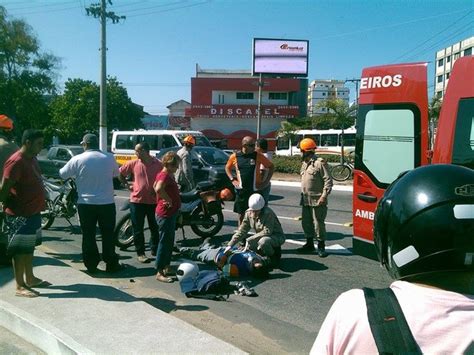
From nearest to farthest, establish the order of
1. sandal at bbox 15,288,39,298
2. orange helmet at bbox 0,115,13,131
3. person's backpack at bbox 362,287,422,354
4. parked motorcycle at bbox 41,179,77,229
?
person's backpack at bbox 362,287,422,354 → sandal at bbox 15,288,39,298 → orange helmet at bbox 0,115,13,131 → parked motorcycle at bbox 41,179,77,229

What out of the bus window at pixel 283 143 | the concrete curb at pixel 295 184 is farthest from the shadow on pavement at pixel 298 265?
the bus window at pixel 283 143

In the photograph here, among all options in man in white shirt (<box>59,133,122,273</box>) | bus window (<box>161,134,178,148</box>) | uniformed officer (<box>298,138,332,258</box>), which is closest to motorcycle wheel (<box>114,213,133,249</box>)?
man in white shirt (<box>59,133,122,273</box>)

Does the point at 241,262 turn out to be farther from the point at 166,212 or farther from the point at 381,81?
the point at 381,81

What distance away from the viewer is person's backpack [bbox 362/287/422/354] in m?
1.07

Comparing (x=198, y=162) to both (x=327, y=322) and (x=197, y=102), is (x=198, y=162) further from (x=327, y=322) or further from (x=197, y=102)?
(x=197, y=102)

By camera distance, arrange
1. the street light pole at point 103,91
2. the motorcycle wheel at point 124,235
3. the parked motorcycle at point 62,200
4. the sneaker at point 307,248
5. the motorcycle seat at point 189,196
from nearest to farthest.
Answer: the sneaker at point 307,248 < the motorcycle wheel at point 124,235 < the motorcycle seat at point 189,196 < the parked motorcycle at point 62,200 < the street light pole at point 103,91

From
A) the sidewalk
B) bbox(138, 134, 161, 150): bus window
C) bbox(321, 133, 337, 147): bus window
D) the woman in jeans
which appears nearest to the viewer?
the sidewalk

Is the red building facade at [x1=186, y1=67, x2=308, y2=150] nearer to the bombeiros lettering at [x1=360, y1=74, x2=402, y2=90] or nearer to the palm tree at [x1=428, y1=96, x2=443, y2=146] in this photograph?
the palm tree at [x1=428, y1=96, x2=443, y2=146]

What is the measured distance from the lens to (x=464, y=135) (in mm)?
4281

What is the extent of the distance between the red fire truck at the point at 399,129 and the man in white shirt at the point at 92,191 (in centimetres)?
315

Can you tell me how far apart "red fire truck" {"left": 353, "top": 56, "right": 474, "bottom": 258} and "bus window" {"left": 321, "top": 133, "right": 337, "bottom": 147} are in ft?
87.8

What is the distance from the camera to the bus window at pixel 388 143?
4836mm

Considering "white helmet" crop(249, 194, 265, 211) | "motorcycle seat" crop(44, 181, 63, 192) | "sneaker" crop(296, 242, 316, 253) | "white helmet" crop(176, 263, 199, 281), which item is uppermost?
"white helmet" crop(249, 194, 265, 211)

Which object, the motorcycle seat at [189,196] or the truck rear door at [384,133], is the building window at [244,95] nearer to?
the motorcycle seat at [189,196]
